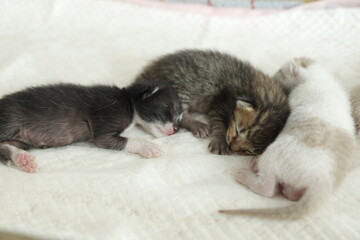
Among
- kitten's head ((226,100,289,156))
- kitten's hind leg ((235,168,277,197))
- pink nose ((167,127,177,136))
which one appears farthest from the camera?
pink nose ((167,127,177,136))

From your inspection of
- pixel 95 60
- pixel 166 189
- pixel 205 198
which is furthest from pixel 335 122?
pixel 95 60

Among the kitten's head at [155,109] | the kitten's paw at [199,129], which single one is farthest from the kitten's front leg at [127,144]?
the kitten's paw at [199,129]

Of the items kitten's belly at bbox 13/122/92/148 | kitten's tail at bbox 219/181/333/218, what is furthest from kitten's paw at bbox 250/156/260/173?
kitten's belly at bbox 13/122/92/148

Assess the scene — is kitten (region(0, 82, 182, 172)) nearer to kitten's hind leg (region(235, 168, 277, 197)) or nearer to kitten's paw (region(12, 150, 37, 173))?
kitten's paw (region(12, 150, 37, 173))

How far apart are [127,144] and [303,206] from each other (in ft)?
2.77

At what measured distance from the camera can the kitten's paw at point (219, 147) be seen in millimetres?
1825

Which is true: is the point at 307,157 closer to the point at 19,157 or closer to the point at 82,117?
the point at 82,117

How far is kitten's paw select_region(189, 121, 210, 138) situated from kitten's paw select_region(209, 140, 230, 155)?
97mm

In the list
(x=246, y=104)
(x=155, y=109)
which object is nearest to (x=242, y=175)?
(x=246, y=104)

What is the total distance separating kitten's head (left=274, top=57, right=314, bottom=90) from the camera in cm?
205

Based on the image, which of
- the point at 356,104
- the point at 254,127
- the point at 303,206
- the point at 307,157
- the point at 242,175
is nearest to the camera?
the point at 303,206

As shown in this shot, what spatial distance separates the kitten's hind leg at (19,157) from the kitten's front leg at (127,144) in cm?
31

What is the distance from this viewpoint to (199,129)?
1.97 meters

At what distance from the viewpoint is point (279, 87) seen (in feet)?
6.60
